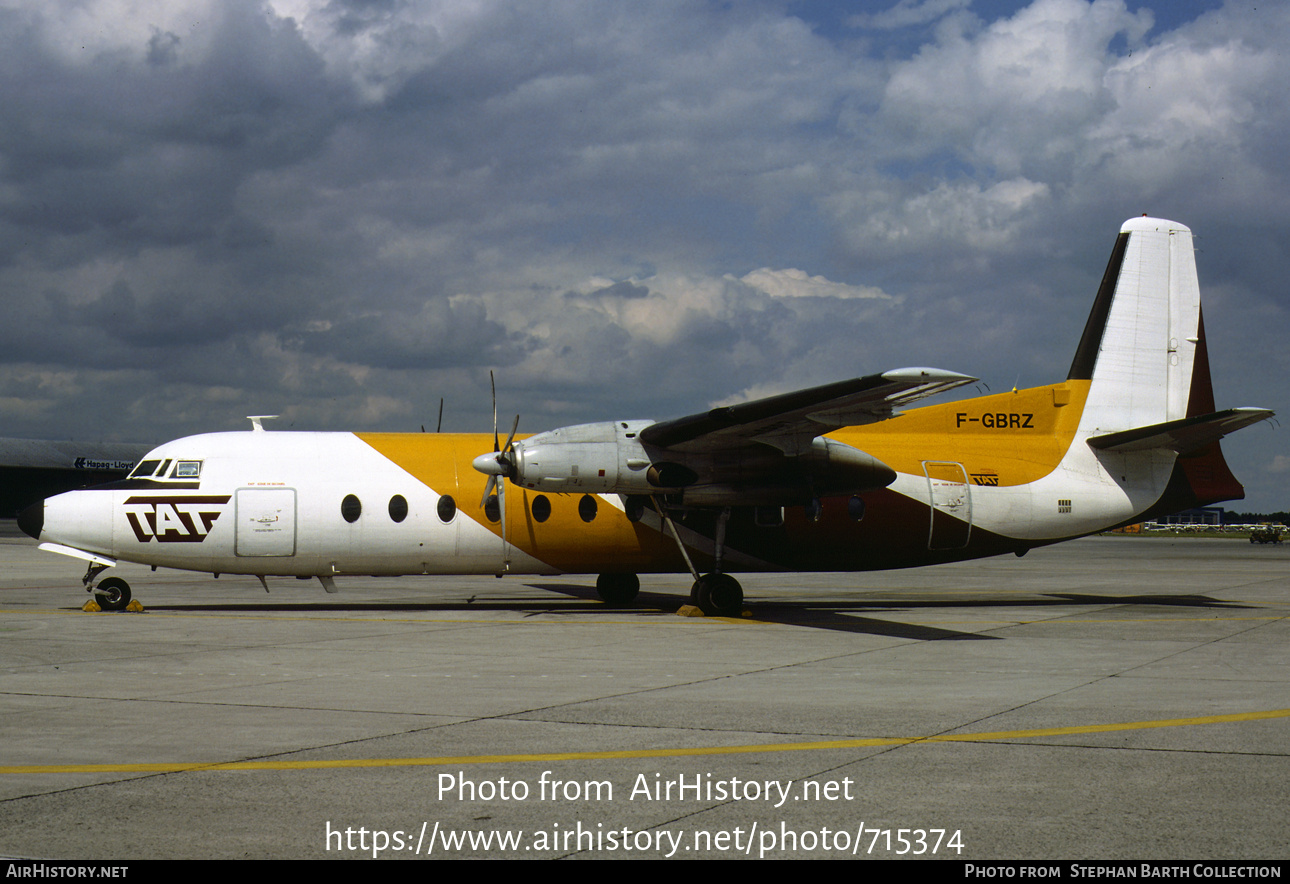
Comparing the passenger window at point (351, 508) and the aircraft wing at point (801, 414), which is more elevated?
the aircraft wing at point (801, 414)

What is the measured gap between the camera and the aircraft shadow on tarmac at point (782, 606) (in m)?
18.5

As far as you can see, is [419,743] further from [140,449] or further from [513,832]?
[140,449]

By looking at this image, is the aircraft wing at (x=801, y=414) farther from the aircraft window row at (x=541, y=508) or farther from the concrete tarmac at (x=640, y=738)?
the concrete tarmac at (x=640, y=738)

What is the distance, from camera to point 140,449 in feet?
330

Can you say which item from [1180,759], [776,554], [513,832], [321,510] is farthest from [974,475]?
[513,832]

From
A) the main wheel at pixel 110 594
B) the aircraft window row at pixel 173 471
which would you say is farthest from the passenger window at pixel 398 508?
the main wheel at pixel 110 594

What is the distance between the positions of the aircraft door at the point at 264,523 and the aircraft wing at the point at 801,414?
6.32m

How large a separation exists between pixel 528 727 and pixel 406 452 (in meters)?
12.1

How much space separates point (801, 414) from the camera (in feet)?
56.7

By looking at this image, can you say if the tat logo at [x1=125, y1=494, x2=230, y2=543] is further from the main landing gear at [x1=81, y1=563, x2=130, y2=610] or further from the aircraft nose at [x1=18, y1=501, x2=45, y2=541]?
the aircraft nose at [x1=18, y1=501, x2=45, y2=541]

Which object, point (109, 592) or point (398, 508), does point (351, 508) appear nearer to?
point (398, 508)

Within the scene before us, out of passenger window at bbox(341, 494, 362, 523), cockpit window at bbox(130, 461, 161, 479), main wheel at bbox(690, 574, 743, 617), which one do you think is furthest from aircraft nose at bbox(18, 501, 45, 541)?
main wheel at bbox(690, 574, 743, 617)

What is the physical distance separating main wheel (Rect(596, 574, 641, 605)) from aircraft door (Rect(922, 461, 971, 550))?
19.1 ft

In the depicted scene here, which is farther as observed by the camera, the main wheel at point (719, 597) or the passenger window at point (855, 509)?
the passenger window at point (855, 509)
